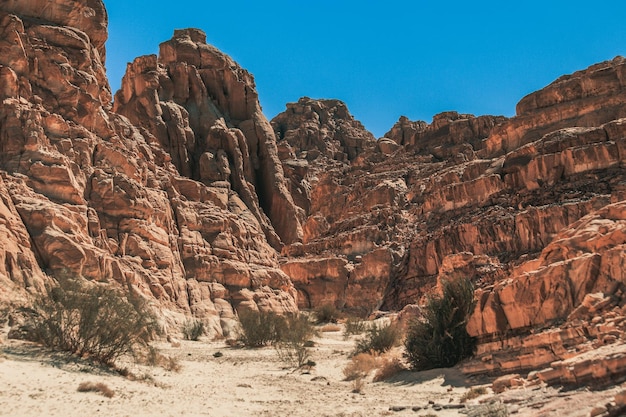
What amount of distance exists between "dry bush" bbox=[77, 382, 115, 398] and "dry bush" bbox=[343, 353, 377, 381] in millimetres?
8407

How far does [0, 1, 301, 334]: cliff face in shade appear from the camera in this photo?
1212 inches

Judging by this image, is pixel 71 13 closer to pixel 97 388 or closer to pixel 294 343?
pixel 294 343

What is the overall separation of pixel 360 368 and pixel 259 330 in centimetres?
1131

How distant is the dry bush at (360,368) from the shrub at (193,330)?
13481mm

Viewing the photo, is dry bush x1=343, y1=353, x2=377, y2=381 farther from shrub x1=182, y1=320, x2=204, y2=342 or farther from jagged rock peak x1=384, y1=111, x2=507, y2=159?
jagged rock peak x1=384, y1=111, x2=507, y2=159

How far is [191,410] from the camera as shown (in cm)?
1362

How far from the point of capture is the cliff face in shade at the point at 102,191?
30795mm

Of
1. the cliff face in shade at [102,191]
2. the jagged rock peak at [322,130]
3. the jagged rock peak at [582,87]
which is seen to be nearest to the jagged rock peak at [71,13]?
the cliff face in shade at [102,191]

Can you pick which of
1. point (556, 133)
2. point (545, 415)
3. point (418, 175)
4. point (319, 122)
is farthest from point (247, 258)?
point (319, 122)

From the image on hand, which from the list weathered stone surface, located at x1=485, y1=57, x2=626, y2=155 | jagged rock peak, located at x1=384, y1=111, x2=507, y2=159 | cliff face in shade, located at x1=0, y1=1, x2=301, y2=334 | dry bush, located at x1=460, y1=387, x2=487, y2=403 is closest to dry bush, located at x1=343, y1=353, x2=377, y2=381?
dry bush, located at x1=460, y1=387, x2=487, y2=403

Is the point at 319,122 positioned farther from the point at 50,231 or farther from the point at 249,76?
the point at 50,231

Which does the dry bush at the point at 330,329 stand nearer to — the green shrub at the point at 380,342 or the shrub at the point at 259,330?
the shrub at the point at 259,330

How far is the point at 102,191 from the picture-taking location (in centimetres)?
3706

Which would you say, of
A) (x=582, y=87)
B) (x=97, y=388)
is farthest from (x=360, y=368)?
(x=582, y=87)
